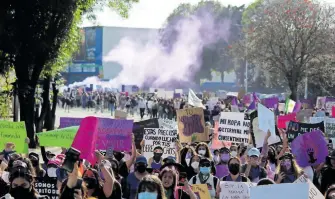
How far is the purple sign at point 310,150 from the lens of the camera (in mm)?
10430

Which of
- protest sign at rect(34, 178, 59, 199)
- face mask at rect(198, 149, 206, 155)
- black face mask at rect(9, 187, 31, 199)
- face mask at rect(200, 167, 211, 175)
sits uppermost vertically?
black face mask at rect(9, 187, 31, 199)

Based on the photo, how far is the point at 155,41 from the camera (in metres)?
80.9

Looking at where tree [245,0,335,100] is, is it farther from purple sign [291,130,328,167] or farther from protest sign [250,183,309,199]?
protest sign [250,183,309,199]

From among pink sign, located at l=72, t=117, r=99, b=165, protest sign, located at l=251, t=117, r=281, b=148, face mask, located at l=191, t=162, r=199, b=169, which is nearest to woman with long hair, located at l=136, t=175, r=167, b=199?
pink sign, located at l=72, t=117, r=99, b=165

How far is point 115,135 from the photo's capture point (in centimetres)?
1189

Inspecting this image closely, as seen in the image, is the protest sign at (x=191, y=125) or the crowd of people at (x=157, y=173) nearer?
the crowd of people at (x=157, y=173)

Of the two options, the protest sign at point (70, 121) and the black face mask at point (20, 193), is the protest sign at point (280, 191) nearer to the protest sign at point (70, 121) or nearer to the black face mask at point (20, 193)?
the black face mask at point (20, 193)

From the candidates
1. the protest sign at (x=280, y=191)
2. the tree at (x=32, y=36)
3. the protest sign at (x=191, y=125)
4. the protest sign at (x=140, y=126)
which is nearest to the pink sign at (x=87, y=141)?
the protest sign at (x=280, y=191)

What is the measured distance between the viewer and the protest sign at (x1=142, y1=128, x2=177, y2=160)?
477 inches

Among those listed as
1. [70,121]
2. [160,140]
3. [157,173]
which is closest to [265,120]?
[160,140]

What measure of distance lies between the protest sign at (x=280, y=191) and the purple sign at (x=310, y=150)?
438 cm

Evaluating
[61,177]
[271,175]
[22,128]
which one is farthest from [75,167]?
[22,128]

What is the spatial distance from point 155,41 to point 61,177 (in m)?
72.3

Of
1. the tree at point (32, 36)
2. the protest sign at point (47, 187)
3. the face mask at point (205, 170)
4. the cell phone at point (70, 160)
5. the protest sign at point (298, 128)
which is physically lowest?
the protest sign at point (47, 187)
